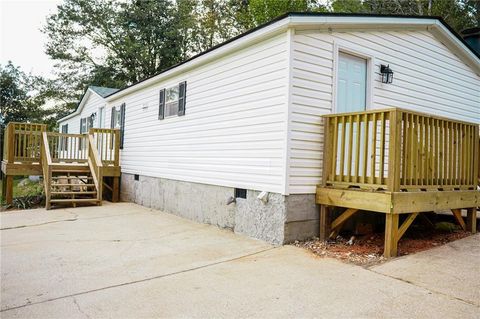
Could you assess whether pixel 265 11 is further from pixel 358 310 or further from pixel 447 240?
pixel 358 310

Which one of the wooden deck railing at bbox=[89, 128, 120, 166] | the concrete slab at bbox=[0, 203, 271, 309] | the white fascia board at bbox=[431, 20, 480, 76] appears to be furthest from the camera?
the wooden deck railing at bbox=[89, 128, 120, 166]

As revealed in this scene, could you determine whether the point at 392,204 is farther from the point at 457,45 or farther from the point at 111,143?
the point at 111,143

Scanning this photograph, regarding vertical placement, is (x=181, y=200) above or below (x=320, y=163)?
below

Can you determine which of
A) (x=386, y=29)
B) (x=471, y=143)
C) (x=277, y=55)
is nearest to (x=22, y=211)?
(x=277, y=55)

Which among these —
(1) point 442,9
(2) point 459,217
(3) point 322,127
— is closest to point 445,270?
(2) point 459,217

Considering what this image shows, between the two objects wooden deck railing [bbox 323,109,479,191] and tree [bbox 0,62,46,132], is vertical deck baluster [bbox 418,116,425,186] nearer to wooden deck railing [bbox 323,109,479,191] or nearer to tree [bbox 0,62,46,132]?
wooden deck railing [bbox 323,109,479,191]

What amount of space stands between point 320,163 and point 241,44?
7.96ft

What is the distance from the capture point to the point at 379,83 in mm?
6395

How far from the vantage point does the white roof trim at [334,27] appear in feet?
16.7

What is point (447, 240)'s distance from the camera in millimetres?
5340

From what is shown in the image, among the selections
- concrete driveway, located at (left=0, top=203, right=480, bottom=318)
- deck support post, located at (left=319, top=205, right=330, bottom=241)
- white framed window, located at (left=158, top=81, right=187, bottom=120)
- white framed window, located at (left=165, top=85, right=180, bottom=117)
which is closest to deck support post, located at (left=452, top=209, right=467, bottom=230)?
concrete driveway, located at (left=0, top=203, right=480, bottom=318)

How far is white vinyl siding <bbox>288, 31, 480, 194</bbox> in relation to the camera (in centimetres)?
515

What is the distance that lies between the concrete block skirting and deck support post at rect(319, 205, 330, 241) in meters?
0.08

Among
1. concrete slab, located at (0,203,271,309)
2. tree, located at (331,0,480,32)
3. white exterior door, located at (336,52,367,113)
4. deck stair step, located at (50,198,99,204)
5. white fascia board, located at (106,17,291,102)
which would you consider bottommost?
concrete slab, located at (0,203,271,309)
